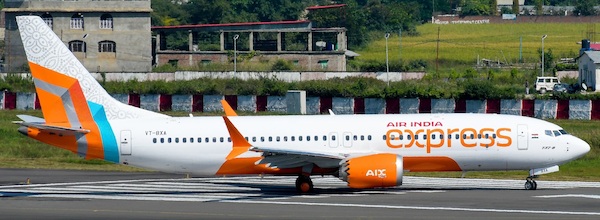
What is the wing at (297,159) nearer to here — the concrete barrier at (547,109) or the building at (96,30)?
the concrete barrier at (547,109)

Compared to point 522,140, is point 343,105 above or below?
above

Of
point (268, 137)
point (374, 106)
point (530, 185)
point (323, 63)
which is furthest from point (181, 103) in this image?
point (530, 185)

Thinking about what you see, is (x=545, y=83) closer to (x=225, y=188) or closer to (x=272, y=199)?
(x=225, y=188)

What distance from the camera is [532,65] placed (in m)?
132

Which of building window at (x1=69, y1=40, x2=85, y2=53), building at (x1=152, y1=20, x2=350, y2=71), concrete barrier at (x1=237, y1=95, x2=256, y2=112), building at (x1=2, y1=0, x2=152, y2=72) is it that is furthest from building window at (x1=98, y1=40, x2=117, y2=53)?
concrete barrier at (x1=237, y1=95, x2=256, y2=112)

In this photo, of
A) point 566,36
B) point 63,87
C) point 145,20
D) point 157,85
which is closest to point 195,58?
point 145,20

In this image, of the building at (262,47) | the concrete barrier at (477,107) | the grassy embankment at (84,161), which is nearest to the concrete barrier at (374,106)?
the concrete barrier at (477,107)

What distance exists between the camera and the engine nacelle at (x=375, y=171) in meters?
44.1

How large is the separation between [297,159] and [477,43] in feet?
368

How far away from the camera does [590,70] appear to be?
101125 mm

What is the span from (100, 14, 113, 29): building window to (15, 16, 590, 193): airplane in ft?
249

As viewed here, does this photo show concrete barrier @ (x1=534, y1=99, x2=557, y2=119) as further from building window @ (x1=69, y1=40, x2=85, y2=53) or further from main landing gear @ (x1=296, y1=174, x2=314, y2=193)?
building window @ (x1=69, y1=40, x2=85, y2=53)

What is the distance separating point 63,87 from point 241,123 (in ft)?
23.4

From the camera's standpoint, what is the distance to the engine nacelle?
145 feet
